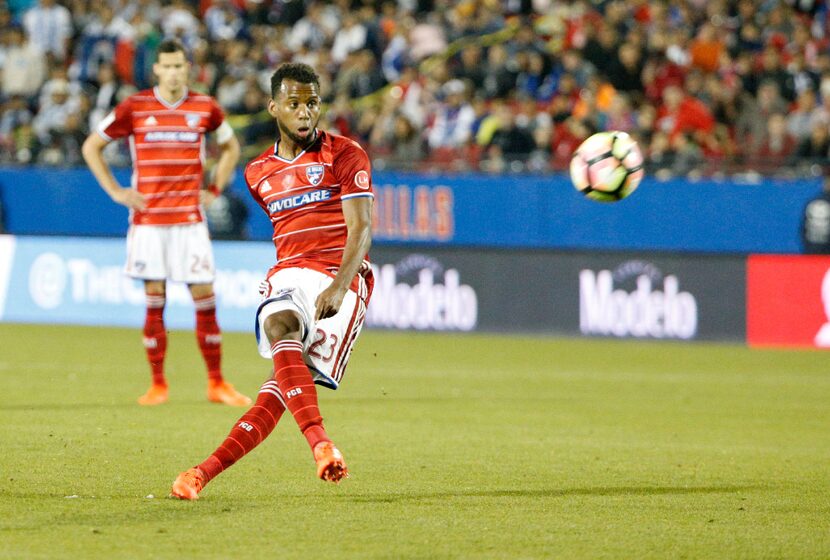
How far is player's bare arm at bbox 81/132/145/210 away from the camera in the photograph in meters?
10.5

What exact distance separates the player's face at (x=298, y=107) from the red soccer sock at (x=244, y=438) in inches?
47.7

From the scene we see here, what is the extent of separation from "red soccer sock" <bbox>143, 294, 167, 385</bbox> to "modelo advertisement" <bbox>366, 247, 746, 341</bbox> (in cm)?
626

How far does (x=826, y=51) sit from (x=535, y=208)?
4169 mm

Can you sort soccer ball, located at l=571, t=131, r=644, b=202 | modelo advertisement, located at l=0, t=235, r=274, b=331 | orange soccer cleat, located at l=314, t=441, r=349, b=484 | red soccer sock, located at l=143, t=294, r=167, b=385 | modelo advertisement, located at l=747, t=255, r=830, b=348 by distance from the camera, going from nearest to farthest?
orange soccer cleat, located at l=314, t=441, r=349, b=484 < soccer ball, located at l=571, t=131, r=644, b=202 < red soccer sock, located at l=143, t=294, r=167, b=385 < modelo advertisement, located at l=747, t=255, r=830, b=348 < modelo advertisement, located at l=0, t=235, r=274, b=331

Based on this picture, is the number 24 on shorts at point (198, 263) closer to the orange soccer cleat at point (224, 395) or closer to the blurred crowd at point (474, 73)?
the orange soccer cleat at point (224, 395)

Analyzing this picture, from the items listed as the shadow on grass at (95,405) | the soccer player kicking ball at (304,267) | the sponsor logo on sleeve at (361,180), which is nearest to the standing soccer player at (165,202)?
the shadow on grass at (95,405)

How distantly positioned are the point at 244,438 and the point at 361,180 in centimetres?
124

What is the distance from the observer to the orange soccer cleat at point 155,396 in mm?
10555

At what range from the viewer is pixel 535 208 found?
58.4 ft

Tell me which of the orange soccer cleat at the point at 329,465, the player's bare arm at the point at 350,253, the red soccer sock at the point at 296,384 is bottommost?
the orange soccer cleat at the point at 329,465

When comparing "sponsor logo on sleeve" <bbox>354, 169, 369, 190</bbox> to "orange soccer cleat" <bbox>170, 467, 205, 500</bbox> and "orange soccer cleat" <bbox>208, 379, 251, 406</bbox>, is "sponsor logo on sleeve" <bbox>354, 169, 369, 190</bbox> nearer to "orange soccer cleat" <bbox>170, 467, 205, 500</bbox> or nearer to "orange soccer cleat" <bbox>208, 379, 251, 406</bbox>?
"orange soccer cleat" <bbox>170, 467, 205, 500</bbox>

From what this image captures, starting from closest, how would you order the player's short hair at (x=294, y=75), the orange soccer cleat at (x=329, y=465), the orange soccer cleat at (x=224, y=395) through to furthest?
the orange soccer cleat at (x=329, y=465), the player's short hair at (x=294, y=75), the orange soccer cleat at (x=224, y=395)

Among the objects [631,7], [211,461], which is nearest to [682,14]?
[631,7]

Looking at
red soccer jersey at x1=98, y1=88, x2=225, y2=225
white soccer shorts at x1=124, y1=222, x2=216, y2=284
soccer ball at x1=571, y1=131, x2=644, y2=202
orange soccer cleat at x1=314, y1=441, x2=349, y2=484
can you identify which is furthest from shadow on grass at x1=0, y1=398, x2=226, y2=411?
orange soccer cleat at x1=314, y1=441, x2=349, y2=484
